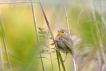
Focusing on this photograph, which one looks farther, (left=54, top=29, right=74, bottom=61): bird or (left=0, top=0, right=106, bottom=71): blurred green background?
(left=54, top=29, right=74, bottom=61): bird

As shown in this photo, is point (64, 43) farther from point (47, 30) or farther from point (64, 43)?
point (47, 30)

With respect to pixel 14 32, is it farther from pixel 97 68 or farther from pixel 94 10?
pixel 97 68

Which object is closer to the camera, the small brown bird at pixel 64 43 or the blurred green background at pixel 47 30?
Result: the blurred green background at pixel 47 30

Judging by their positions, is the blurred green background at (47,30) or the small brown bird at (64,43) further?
the small brown bird at (64,43)

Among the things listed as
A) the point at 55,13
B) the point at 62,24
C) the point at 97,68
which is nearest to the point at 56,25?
the point at 62,24

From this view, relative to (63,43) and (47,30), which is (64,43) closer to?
(63,43)

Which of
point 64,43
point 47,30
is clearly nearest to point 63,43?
point 64,43

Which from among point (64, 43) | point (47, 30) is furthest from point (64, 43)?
point (47, 30)

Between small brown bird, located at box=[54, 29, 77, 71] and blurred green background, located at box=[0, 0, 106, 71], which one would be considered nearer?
blurred green background, located at box=[0, 0, 106, 71]

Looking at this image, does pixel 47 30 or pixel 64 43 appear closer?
pixel 64 43

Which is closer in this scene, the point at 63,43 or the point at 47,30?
the point at 63,43

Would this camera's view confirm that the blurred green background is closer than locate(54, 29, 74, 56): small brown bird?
Yes
